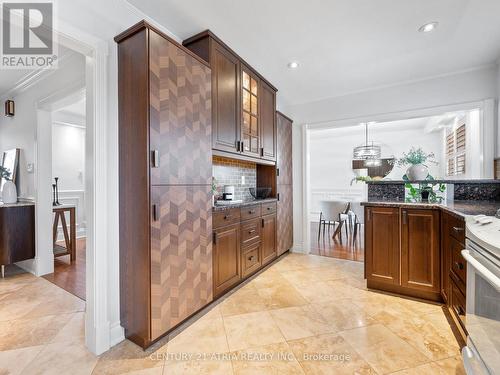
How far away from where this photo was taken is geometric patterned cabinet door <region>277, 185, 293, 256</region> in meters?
3.56

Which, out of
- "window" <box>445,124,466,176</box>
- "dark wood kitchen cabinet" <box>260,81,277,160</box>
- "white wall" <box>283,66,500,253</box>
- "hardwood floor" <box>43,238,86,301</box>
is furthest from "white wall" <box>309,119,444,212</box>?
"hardwood floor" <box>43,238,86,301</box>

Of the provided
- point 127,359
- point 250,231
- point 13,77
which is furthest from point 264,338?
point 13,77

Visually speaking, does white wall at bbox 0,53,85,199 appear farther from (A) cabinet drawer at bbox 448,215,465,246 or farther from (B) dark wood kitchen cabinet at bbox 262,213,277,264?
(A) cabinet drawer at bbox 448,215,465,246

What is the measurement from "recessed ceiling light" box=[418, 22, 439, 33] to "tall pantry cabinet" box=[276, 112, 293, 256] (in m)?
1.84

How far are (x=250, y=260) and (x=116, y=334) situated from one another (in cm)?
148

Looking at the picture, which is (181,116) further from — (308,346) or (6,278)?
(6,278)

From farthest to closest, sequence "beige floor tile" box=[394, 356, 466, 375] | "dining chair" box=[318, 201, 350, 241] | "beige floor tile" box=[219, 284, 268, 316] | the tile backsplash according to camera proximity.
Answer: "dining chair" box=[318, 201, 350, 241] → the tile backsplash → "beige floor tile" box=[219, 284, 268, 316] → "beige floor tile" box=[394, 356, 466, 375]

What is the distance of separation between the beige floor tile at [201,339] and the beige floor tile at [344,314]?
0.91m

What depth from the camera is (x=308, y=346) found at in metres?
1.68

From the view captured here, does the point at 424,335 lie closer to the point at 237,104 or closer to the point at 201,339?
the point at 201,339

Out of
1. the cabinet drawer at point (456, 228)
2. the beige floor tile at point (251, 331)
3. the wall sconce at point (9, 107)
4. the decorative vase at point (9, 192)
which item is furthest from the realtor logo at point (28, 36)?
the cabinet drawer at point (456, 228)

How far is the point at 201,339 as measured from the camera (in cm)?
175

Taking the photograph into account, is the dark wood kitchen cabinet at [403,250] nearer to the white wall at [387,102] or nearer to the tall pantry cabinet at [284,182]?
the tall pantry cabinet at [284,182]

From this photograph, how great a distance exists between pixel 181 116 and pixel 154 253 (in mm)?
1031
